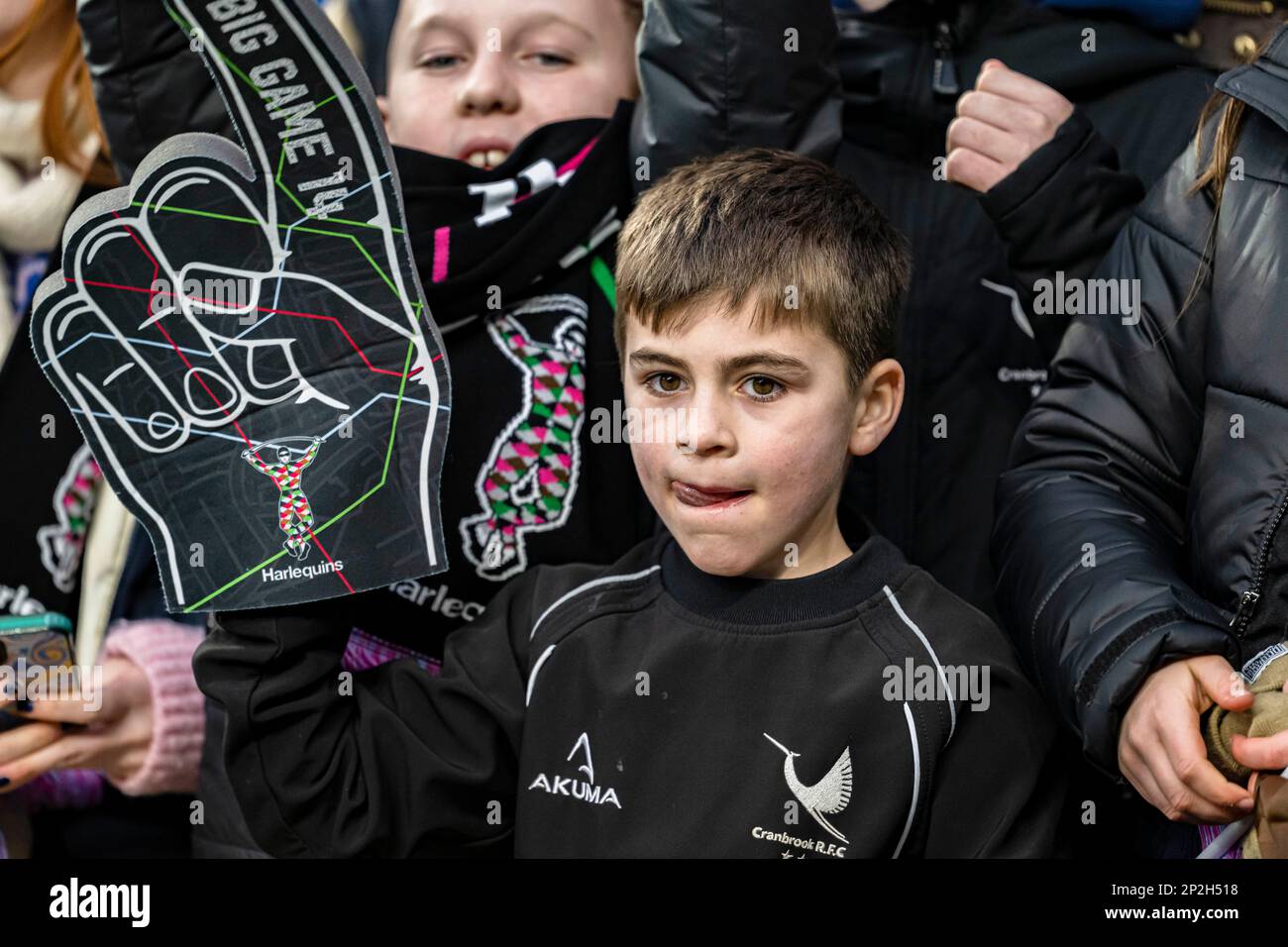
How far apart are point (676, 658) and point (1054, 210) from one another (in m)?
0.69

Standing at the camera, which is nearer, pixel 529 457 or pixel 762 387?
pixel 762 387

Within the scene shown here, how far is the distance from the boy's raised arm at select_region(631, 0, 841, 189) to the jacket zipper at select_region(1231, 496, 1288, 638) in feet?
2.21

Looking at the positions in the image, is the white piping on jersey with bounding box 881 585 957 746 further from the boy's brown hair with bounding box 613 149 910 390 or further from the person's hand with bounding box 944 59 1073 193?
the person's hand with bounding box 944 59 1073 193

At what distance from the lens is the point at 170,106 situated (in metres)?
1.86

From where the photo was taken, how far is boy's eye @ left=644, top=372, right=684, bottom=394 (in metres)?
1.47

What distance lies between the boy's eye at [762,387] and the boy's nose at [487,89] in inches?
23.0

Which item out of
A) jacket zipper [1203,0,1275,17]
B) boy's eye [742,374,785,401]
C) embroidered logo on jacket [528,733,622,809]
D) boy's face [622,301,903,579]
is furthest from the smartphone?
jacket zipper [1203,0,1275,17]

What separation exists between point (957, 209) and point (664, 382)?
0.63m

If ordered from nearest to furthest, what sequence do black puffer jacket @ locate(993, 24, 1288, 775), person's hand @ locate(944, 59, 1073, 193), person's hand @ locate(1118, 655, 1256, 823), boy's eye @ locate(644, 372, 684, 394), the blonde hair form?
1. person's hand @ locate(1118, 655, 1256, 823)
2. black puffer jacket @ locate(993, 24, 1288, 775)
3. boy's eye @ locate(644, 372, 684, 394)
4. person's hand @ locate(944, 59, 1073, 193)
5. the blonde hair

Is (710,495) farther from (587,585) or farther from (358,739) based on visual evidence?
(358,739)

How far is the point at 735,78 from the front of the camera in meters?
1.69

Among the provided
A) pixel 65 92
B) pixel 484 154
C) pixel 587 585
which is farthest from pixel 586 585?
pixel 65 92

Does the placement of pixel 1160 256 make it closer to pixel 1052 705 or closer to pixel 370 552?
pixel 1052 705

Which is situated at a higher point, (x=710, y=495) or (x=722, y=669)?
(x=710, y=495)
